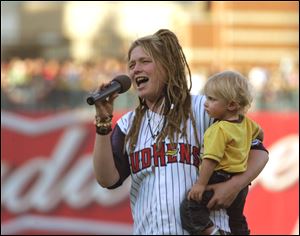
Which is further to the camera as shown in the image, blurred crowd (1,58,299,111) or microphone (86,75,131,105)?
blurred crowd (1,58,299,111)

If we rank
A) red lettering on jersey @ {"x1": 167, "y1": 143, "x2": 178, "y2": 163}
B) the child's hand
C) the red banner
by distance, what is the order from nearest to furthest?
the child's hand, red lettering on jersey @ {"x1": 167, "y1": 143, "x2": 178, "y2": 163}, the red banner

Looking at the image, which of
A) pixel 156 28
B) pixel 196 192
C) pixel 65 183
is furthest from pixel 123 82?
pixel 156 28

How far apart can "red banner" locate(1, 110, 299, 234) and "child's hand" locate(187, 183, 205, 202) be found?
5.36m

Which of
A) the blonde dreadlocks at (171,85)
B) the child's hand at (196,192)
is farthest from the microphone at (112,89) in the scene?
the child's hand at (196,192)

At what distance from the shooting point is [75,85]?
35.4ft

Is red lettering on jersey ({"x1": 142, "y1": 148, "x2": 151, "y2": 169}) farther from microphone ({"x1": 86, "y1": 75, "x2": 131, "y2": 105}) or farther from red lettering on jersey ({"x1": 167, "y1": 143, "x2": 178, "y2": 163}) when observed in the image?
microphone ({"x1": 86, "y1": 75, "x2": 131, "y2": 105})

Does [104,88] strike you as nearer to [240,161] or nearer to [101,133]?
[101,133]

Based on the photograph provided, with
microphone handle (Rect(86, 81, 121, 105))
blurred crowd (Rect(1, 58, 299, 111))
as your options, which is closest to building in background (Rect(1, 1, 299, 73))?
blurred crowd (Rect(1, 58, 299, 111))

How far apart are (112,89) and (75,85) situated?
26.4 ft

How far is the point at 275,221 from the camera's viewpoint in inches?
321

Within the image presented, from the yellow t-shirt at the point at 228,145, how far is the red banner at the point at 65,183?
5255 mm

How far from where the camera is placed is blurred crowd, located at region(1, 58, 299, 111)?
8828mm

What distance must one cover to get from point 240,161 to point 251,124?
0.19 m

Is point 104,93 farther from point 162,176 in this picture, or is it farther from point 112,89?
point 162,176
